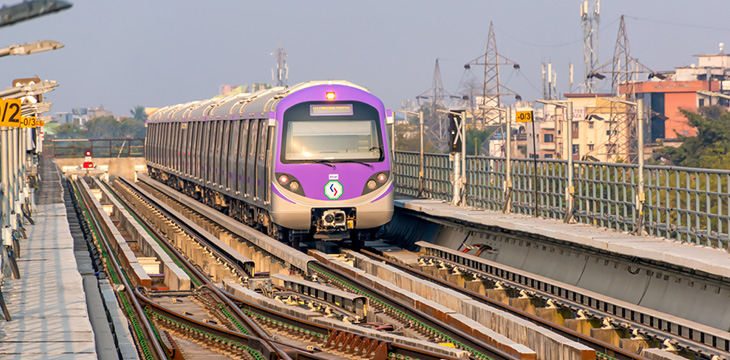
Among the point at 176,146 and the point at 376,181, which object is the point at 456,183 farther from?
the point at 176,146

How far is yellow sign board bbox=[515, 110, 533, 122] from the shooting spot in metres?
17.6

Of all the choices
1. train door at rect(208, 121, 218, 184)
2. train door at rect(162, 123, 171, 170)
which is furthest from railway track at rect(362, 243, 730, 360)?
train door at rect(162, 123, 171, 170)

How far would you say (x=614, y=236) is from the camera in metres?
13.9

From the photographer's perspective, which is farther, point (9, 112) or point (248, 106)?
point (248, 106)

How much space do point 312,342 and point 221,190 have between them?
13763mm

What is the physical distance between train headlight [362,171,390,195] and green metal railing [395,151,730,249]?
2.23 m

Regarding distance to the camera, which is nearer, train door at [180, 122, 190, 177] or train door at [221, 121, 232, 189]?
train door at [221, 121, 232, 189]

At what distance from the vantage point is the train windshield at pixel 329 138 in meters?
18.6

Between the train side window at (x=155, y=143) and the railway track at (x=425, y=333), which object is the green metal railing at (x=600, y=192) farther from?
the train side window at (x=155, y=143)

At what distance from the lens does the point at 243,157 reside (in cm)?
2178

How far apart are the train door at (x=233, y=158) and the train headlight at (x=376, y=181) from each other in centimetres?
496

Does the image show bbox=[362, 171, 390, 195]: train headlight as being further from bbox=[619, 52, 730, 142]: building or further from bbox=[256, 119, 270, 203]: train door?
bbox=[619, 52, 730, 142]: building

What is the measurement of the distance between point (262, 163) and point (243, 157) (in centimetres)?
239

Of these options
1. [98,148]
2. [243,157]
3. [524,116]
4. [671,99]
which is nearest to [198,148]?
[243,157]
